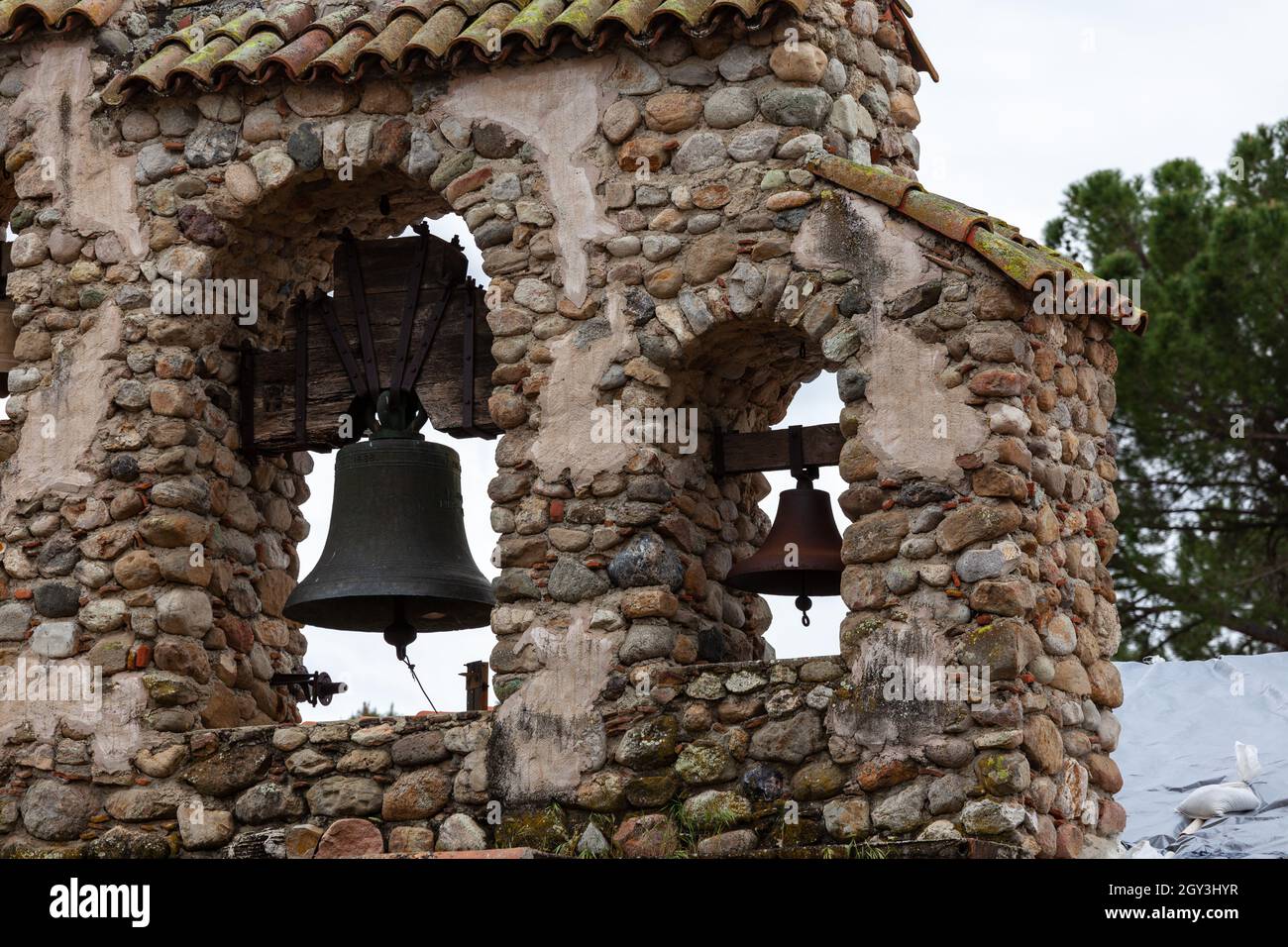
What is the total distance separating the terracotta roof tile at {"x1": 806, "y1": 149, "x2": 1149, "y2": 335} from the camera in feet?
21.4

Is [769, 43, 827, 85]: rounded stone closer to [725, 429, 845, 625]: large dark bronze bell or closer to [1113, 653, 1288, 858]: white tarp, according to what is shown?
[725, 429, 845, 625]: large dark bronze bell

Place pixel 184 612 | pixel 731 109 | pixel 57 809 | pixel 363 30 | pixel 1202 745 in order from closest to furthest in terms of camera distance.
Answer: pixel 731 109
pixel 57 809
pixel 184 612
pixel 363 30
pixel 1202 745

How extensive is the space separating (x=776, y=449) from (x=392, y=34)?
87.6 inches

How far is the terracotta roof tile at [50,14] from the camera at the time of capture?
7930mm

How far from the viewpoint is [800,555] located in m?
6.96

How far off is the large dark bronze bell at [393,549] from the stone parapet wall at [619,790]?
0.45 meters

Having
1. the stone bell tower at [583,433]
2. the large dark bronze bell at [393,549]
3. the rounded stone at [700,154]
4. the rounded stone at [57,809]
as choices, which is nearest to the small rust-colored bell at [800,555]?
the stone bell tower at [583,433]

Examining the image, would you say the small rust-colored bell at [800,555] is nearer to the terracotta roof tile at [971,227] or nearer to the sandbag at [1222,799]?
the terracotta roof tile at [971,227]

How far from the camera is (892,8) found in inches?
311

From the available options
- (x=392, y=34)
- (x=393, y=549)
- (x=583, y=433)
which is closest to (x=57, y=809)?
(x=393, y=549)

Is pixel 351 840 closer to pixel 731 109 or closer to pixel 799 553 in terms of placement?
pixel 799 553

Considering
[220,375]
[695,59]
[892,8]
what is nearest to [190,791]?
[220,375]

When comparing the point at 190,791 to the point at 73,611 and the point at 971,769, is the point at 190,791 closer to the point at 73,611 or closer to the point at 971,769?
the point at 73,611

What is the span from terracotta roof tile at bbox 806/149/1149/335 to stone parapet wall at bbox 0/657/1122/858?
1.50 meters
